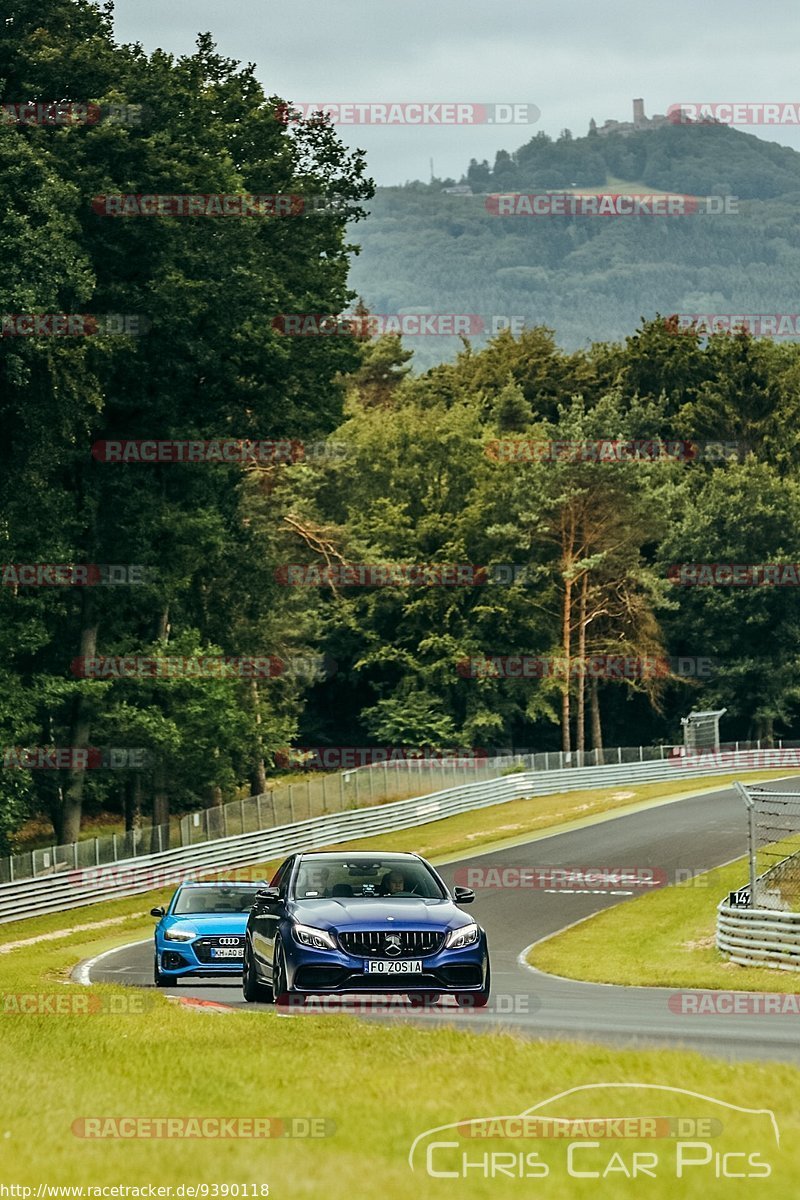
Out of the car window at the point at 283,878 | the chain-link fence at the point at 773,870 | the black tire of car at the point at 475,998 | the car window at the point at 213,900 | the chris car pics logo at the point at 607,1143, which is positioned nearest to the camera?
the chris car pics logo at the point at 607,1143

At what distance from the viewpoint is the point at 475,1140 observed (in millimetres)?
7781

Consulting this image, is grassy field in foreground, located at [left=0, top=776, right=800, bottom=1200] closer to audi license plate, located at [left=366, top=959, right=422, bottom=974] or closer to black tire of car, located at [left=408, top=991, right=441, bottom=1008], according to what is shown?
audi license plate, located at [left=366, top=959, right=422, bottom=974]

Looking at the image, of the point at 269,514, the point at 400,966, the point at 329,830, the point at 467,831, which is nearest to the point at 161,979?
the point at 400,966

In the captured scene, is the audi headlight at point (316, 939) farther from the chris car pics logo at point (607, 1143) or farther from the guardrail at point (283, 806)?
the guardrail at point (283, 806)

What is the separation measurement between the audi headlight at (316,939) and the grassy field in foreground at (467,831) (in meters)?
23.1

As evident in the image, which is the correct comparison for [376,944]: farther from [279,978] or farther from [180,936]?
[180,936]

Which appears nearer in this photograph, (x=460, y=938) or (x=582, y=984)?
(x=460, y=938)

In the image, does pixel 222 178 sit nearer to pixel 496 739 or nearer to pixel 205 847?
pixel 205 847

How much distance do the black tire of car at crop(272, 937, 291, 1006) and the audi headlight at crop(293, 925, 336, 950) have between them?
15.5 inches

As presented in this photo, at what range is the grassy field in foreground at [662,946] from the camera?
984 inches

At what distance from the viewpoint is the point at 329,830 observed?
5566 cm

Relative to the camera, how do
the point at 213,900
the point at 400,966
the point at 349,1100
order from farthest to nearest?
1. the point at 213,900
2. the point at 400,966
3. the point at 349,1100

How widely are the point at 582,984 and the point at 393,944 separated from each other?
8.71 meters

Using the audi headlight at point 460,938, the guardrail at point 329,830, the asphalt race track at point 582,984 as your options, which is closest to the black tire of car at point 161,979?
the asphalt race track at point 582,984
